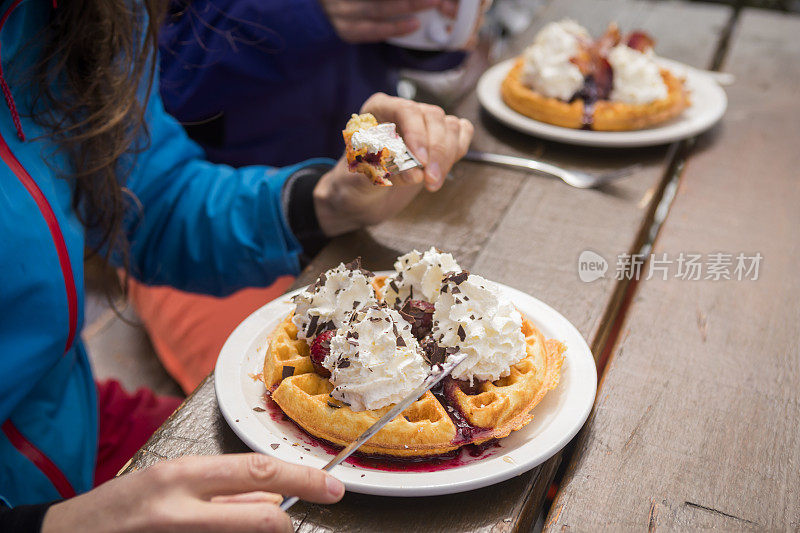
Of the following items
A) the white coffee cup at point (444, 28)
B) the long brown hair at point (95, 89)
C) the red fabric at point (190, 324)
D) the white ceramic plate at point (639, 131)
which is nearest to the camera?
the long brown hair at point (95, 89)

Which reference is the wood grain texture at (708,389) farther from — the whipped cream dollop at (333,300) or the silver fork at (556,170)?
the whipped cream dollop at (333,300)

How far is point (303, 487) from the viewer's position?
0.63 meters

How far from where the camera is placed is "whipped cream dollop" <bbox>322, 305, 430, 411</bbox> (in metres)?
0.76

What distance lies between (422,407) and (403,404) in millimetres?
44

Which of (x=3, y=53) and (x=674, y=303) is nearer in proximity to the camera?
(x=3, y=53)

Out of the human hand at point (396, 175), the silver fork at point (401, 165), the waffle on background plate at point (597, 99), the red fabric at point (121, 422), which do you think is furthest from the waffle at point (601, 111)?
the red fabric at point (121, 422)

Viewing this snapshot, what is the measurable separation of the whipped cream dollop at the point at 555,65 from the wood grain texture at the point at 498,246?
121mm

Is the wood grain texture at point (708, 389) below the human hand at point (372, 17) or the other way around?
below

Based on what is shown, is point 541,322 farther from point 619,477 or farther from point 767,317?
point 767,317

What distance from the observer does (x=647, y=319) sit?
107cm

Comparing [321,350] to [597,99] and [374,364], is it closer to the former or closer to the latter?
[374,364]

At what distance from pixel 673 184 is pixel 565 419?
36.4 inches

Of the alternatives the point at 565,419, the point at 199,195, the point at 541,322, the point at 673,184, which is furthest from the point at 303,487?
the point at 673,184

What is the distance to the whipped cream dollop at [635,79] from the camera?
1.57 m
